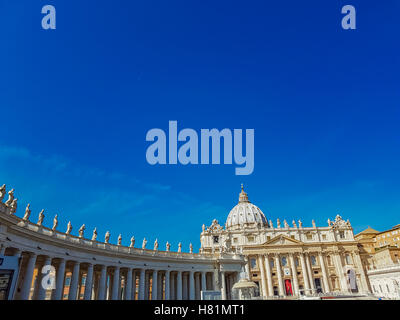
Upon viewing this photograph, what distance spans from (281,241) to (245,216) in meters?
38.3

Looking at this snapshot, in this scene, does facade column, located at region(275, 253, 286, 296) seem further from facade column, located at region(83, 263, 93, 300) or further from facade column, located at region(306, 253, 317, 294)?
facade column, located at region(83, 263, 93, 300)

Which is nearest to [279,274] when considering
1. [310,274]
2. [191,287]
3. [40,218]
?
[310,274]

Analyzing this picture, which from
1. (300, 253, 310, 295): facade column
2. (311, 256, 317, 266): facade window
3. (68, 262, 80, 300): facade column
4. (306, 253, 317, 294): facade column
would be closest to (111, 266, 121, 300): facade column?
(68, 262, 80, 300): facade column

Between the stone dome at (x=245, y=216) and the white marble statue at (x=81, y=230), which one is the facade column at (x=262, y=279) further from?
the white marble statue at (x=81, y=230)

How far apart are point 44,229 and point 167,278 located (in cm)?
2588

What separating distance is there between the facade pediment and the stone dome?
92.7ft

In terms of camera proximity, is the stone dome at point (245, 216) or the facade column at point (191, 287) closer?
the facade column at point (191, 287)

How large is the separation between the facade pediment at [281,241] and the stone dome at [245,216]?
28261 mm

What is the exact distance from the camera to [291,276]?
105 meters

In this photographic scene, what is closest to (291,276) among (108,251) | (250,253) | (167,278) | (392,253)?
(250,253)

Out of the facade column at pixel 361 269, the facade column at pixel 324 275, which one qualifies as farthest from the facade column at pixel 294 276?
the facade column at pixel 361 269

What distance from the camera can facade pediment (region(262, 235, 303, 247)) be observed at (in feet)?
354

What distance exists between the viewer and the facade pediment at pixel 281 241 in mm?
107938
